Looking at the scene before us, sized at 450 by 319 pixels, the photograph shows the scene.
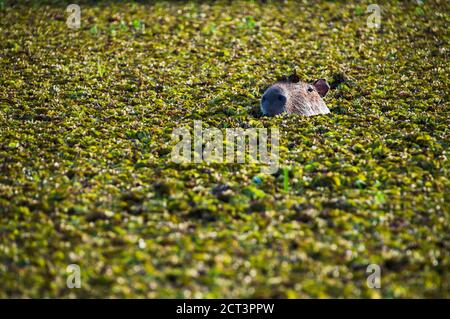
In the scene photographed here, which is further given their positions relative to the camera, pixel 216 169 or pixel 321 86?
pixel 321 86

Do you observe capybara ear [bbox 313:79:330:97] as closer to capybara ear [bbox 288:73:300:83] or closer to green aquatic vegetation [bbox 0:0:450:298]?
green aquatic vegetation [bbox 0:0:450:298]

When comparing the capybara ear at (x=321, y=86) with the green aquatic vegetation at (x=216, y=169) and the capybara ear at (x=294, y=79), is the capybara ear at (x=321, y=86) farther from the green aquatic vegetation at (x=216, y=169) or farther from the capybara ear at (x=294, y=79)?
the capybara ear at (x=294, y=79)

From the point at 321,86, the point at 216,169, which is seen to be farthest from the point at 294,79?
the point at 216,169

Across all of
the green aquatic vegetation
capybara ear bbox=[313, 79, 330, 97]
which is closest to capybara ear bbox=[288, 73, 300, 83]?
capybara ear bbox=[313, 79, 330, 97]

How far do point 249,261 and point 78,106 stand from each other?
202 inches

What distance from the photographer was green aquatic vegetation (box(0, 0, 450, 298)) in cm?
504

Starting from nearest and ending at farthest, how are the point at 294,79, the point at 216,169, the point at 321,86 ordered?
the point at 216,169 → the point at 294,79 → the point at 321,86

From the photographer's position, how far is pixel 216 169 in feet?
23.0

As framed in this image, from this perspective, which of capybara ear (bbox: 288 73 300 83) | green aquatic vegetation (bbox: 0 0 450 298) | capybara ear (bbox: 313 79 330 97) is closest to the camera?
green aquatic vegetation (bbox: 0 0 450 298)

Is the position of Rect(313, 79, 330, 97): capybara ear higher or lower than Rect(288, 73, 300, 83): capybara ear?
higher

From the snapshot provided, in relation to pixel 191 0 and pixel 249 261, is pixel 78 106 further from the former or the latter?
pixel 191 0

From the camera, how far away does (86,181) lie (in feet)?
21.7

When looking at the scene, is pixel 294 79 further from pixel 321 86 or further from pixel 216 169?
pixel 216 169
